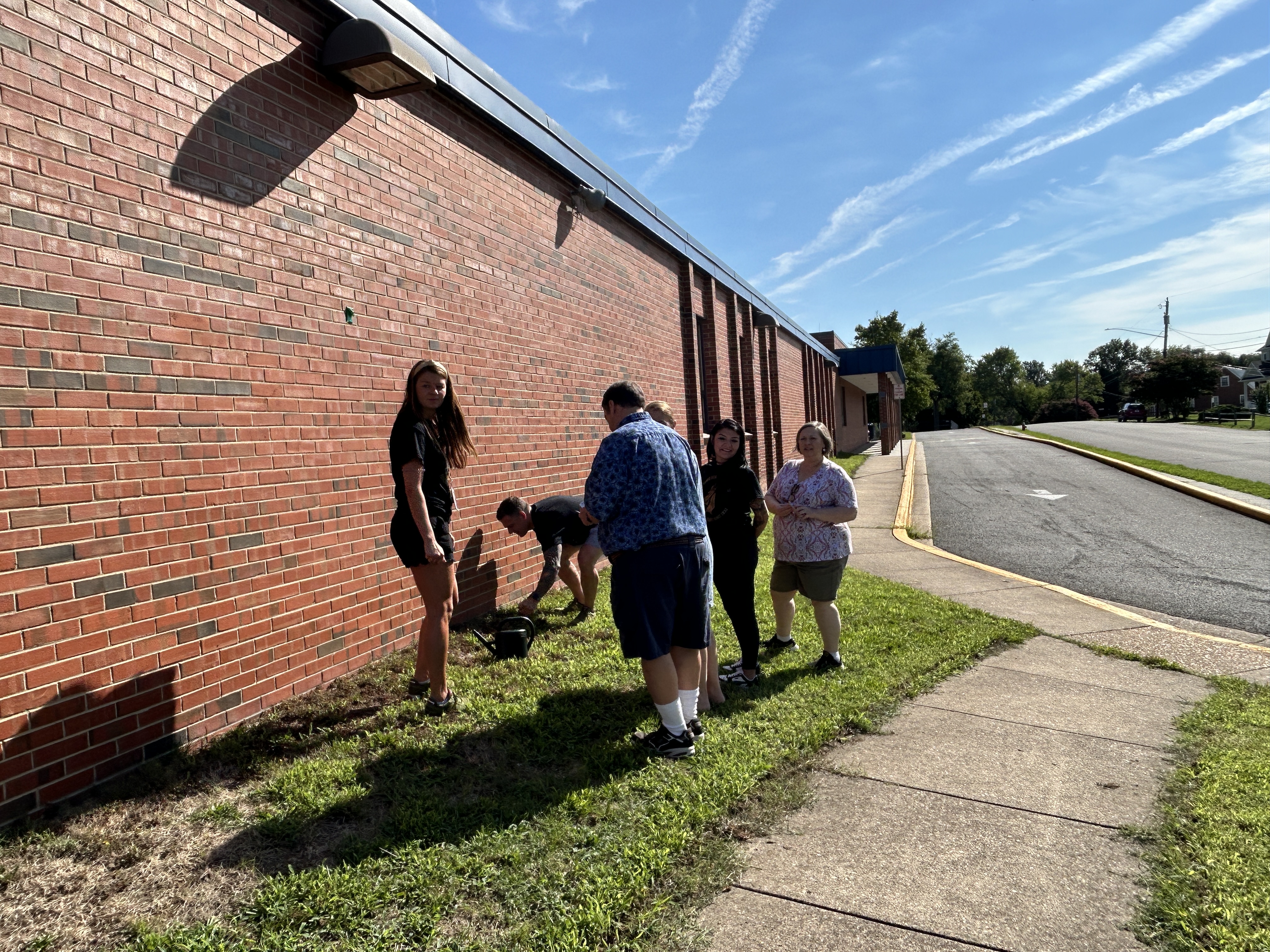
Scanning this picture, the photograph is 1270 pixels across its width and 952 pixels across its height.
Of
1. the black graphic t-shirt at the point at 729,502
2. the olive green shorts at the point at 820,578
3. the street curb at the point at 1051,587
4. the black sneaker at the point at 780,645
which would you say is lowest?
the street curb at the point at 1051,587

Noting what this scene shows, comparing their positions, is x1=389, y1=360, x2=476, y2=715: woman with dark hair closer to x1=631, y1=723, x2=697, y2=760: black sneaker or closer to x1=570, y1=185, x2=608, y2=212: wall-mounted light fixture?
x1=631, y1=723, x2=697, y2=760: black sneaker

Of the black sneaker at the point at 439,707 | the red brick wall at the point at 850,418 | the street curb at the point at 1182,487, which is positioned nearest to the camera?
the black sneaker at the point at 439,707

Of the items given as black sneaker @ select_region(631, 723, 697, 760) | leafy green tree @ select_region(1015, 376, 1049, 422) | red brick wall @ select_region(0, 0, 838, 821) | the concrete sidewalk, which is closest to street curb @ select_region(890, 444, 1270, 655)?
the concrete sidewalk

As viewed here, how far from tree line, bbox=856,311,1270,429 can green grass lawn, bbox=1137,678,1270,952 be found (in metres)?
44.3

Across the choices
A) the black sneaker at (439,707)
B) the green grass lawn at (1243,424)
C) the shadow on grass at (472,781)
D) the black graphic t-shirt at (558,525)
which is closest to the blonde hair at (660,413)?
the black graphic t-shirt at (558,525)

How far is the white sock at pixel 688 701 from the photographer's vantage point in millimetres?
3656

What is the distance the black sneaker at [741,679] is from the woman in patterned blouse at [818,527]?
1.72 ft

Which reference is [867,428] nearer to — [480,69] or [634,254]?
[634,254]

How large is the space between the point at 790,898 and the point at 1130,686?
338 centimetres

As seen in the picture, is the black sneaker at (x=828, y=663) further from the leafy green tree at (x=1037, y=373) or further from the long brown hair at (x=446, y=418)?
the leafy green tree at (x=1037, y=373)

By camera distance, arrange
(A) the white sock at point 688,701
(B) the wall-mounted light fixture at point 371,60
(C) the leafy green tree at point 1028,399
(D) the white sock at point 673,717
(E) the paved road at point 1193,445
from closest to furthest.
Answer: (D) the white sock at point 673,717, (A) the white sock at point 688,701, (B) the wall-mounted light fixture at point 371,60, (E) the paved road at point 1193,445, (C) the leafy green tree at point 1028,399

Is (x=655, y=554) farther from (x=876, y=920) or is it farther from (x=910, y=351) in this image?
(x=910, y=351)

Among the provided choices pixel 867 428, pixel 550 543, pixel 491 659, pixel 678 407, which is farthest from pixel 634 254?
pixel 867 428

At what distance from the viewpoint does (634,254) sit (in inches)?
381
